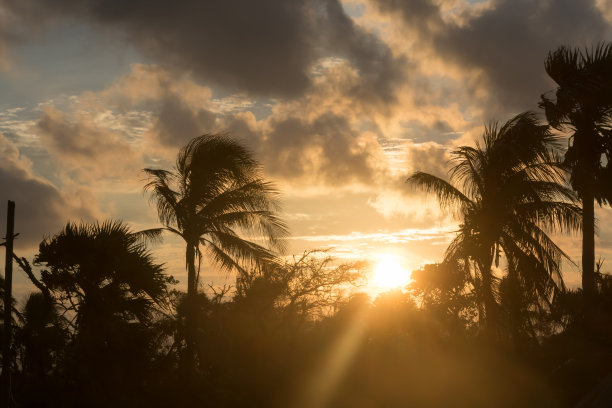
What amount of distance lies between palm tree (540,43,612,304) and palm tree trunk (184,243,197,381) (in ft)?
40.4

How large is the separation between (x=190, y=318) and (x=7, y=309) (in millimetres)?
6170

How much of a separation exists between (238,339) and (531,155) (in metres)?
10.9

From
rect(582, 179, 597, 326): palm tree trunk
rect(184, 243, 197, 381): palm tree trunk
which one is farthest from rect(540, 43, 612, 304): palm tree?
rect(184, 243, 197, 381): palm tree trunk

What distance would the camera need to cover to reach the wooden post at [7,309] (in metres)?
17.2

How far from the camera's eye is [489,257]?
76.8 feet

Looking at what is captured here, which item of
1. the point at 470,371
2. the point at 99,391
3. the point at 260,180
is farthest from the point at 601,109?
the point at 99,391

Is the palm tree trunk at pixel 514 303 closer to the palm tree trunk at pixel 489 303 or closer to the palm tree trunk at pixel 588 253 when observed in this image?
the palm tree trunk at pixel 489 303

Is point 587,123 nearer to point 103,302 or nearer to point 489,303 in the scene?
point 489,303

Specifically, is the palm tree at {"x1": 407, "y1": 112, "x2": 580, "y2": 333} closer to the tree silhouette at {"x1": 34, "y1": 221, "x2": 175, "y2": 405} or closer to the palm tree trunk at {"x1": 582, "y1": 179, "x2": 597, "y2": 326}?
the palm tree trunk at {"x1": 582, "y1": 179, "x2": 597, "y2": 326}

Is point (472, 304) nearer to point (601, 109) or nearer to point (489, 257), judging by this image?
point (489, 257)

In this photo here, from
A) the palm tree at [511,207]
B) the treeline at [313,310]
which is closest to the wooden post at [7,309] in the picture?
the treeline at [313,310]

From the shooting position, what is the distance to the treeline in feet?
64.2

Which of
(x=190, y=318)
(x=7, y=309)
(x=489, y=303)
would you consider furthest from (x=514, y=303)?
(x=7, y=309)

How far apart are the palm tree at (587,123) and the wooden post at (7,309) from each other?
16308 mm
